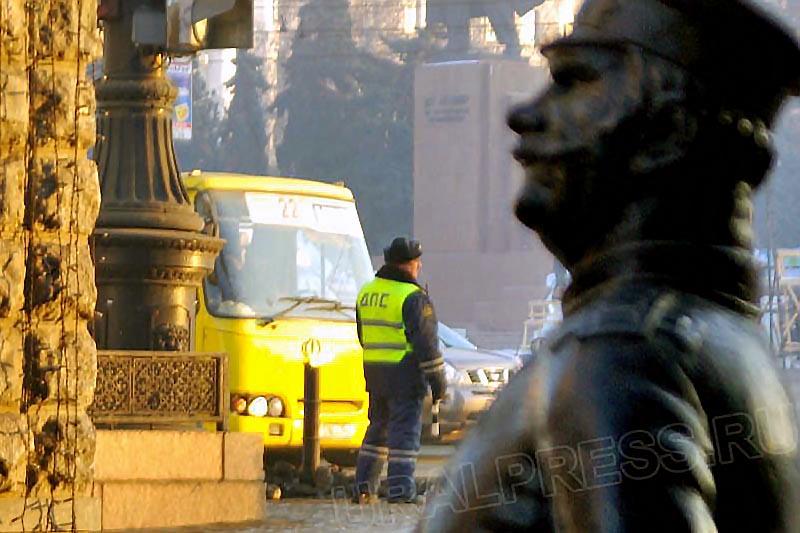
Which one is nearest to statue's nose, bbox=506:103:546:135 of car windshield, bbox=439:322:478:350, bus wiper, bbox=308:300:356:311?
bus wiper, bbox=308:300:356:311

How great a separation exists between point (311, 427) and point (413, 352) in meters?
1.96

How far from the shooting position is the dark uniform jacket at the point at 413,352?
15258 millimetres

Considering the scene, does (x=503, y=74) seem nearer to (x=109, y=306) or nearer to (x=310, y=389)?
(x=310, y=389)

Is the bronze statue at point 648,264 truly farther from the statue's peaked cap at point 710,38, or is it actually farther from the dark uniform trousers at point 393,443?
the dark uniform trousers at point 393,443

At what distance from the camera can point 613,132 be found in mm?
2092

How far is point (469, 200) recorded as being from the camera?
2073 inches

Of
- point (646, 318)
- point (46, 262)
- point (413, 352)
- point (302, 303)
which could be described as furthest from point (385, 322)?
point (646, 318)

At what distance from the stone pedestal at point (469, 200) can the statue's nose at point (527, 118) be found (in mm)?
43199

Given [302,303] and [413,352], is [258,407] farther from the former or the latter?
[413,352]

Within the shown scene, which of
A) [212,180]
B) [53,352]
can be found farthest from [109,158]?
[212,180]

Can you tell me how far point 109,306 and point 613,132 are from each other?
37.7ft

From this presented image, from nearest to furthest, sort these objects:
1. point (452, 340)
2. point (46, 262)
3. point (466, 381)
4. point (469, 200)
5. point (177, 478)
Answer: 1. point (46, 262)
2. point (177, 478)
3. point (466, 381)
4. point (452, 340)
5. point (469, 200)

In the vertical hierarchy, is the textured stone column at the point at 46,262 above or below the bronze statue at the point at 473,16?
below

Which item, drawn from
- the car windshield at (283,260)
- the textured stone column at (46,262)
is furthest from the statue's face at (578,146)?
the car windshield at (283,260)
